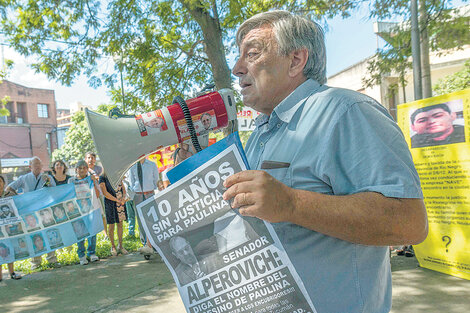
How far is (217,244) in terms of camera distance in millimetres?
964

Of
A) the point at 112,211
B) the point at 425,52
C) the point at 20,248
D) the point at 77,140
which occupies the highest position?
the point at 77,140

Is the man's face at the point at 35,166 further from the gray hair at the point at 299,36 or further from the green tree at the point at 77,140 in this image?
the green tree at the point at 77,140

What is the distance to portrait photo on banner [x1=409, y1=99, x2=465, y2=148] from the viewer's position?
393cm

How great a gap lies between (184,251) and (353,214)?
44 centimetres

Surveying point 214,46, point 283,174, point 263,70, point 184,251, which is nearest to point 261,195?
point 283,174

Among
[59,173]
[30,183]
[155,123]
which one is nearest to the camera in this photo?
[155,123]

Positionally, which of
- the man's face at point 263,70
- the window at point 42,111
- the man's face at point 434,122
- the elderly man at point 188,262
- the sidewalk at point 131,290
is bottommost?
the sidewalk at point 131,290

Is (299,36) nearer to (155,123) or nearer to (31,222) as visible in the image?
(155,123)

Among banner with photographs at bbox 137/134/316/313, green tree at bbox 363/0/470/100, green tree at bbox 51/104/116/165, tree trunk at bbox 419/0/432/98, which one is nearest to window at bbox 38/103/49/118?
green tree at bbox 51/104/116/165

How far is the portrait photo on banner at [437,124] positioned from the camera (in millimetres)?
3926

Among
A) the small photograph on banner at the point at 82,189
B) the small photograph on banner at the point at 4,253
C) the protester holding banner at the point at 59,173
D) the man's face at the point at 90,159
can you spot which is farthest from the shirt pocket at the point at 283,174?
the man's face at the point at 90,159

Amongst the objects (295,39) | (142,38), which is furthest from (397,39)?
(295,39)

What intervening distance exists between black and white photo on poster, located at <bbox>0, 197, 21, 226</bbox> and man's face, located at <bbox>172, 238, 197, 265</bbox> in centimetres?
536

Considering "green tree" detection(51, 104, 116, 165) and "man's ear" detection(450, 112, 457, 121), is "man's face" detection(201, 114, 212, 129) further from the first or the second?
"green tree" detection(51, 104, 116, 165)
